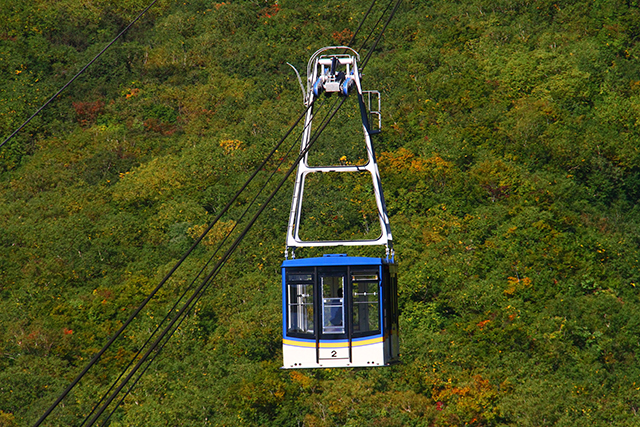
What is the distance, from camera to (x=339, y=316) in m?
14.3

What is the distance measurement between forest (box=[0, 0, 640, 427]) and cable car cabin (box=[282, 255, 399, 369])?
37.2 ft

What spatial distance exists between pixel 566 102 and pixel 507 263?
12690mm

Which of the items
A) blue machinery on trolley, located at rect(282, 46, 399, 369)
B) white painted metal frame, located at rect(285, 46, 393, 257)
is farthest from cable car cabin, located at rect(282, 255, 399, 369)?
white painted metal frame, located at rect(285, 46, 393, 257)

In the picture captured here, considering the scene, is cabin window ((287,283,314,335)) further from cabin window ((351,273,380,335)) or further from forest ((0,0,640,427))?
forest ((0,0,640,427))

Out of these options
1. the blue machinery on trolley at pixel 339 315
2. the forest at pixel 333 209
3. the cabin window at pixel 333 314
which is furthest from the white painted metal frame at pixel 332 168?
the forest at pixel 333 209

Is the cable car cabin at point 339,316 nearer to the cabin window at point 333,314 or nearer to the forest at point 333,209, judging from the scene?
the cabin window at point 333,314

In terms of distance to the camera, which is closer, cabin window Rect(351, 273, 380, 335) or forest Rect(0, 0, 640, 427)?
cabin window Rect(351, 273, 380, 335)

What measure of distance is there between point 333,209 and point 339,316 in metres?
18.8

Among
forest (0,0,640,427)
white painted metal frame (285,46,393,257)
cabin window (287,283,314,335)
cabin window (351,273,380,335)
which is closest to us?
cabin window (351,273,380,335)

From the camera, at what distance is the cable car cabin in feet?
45.8

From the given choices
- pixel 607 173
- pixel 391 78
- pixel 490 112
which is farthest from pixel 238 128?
pixel 607 173

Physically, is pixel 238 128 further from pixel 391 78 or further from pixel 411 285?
pixel 411 285

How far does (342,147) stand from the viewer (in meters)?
36.3

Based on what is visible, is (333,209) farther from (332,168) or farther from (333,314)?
(333,314)
